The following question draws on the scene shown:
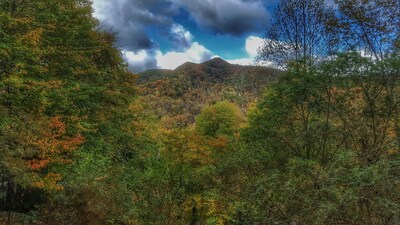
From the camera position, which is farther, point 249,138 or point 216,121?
point 216,121

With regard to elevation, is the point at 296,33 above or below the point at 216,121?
above

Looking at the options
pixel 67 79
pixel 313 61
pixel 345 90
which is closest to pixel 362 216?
pixel 345 90

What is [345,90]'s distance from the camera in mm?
13156

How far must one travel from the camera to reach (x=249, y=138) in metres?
15.5

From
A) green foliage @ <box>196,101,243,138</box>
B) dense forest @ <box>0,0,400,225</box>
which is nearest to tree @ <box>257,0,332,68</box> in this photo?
dense forest @ <box>0,0,400,225</box>

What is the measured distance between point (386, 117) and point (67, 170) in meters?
Answer: 13.9

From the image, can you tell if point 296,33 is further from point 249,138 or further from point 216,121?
point 216,121

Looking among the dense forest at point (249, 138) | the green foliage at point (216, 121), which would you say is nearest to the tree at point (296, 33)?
the dense forest at point (249, 138)

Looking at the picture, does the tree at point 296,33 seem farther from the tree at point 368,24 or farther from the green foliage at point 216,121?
the green foliage at point 216,121

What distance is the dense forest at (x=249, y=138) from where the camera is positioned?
10023 mm

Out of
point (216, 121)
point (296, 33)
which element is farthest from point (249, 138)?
point (216, 121)

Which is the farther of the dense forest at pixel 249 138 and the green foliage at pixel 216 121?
the green foliage at pixel 216 121

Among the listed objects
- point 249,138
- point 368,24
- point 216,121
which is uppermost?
point 368,24

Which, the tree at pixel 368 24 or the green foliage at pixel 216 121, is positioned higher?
the tree at pixel 368 24
